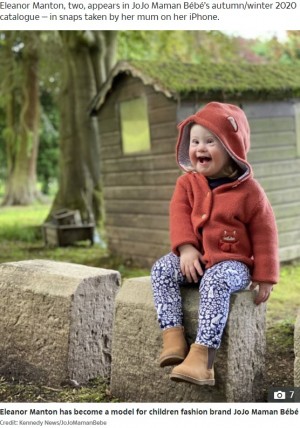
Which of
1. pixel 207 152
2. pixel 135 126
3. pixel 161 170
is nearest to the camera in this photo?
pixel 207 152

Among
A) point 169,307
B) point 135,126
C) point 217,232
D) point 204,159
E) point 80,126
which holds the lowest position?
point 169,307

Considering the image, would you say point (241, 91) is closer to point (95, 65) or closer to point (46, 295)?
point (95, 65)

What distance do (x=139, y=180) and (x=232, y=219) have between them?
15.2 ft

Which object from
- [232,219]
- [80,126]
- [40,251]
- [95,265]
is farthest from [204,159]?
[80,126]

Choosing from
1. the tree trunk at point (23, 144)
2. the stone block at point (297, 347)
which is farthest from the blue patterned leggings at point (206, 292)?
the tree trunk at point (23, 144)

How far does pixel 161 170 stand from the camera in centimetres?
673

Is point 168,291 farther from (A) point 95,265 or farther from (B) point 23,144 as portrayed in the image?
(B) point 23,144

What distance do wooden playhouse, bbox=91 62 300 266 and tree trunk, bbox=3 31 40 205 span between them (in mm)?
7927

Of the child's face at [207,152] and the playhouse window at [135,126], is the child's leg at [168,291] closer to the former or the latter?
the child's face at [207,152]

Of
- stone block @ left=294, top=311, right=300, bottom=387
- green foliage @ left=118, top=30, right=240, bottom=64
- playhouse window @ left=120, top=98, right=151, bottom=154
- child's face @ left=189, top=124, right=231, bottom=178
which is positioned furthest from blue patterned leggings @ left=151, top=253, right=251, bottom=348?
green foliage @ left=118, top=30, right=240, bottom=64

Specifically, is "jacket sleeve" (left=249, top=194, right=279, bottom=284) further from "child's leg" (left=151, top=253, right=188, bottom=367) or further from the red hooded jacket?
"child's leg" (left=151, top=253, right=188, bottom=367)

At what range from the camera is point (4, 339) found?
10.7 feet

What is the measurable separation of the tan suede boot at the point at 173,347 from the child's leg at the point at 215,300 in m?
0.09
